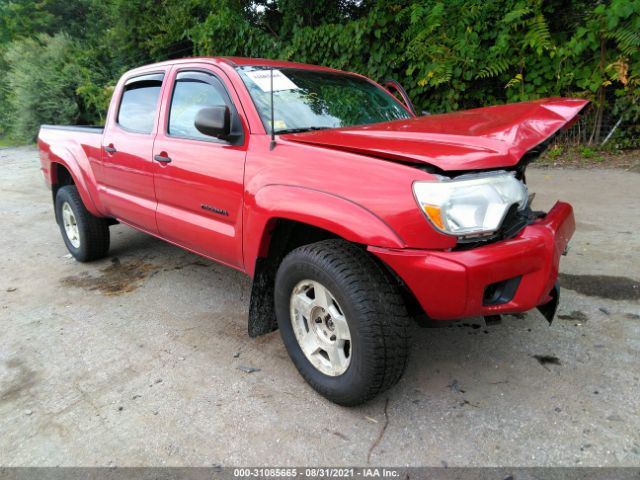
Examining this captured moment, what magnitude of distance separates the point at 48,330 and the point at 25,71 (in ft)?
53.3

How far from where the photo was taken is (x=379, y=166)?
209 centimetres

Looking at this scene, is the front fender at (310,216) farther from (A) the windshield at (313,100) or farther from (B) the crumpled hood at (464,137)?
(A) the windshield at (313,100)

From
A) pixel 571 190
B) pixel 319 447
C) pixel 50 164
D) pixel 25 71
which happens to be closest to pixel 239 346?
pixel 319 447

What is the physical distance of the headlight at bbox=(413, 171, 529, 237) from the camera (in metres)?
1.96

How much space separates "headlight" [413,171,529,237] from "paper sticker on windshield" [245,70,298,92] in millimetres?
1400

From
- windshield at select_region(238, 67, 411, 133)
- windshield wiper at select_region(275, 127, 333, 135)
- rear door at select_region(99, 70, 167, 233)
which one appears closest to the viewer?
windshield wiper at select_region(275, 127, 333, 135)

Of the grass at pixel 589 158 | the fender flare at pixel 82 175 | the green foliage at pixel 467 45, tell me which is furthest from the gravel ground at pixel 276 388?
the green foliage at pixel 467 45

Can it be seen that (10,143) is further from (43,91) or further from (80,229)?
(80,229)

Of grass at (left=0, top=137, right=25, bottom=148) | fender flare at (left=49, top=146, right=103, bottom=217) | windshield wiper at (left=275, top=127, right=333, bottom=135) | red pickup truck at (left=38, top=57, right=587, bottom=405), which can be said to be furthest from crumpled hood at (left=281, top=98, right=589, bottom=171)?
grass at (left=0, top=137, right=25, bottom=148)

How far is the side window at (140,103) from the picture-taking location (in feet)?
12.0

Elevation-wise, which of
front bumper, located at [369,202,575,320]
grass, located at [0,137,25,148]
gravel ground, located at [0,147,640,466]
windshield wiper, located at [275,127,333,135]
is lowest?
grass, located at [0,137,25,148]

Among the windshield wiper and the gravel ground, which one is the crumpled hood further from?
the gravel ground

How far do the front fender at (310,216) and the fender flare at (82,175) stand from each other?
7.62 ft

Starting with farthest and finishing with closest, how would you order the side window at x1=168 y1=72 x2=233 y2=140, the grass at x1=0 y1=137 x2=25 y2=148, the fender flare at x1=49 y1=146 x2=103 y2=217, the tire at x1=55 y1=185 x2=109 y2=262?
1. the grass at x1=0 y1=137 x2=25 y2=148
2. the tire at x1=55 y1=185 x2=109 y2=262
3. the fender flare at x1=49 y1=146 x2=103 y2=217
4. the side window at x1=168 y1=72 x2=233 y2=140
